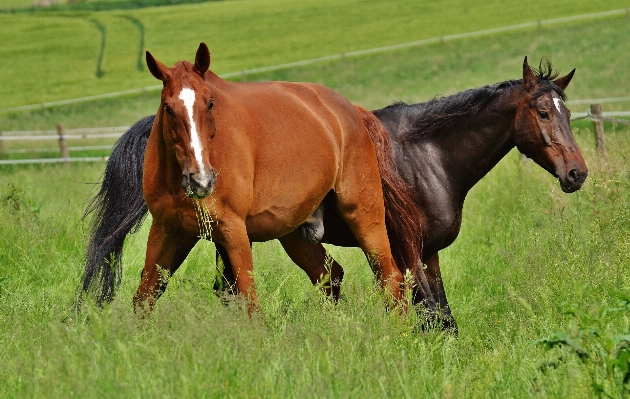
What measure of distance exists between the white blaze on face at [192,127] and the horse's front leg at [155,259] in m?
0.73

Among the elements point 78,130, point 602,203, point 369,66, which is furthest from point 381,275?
point 369,66

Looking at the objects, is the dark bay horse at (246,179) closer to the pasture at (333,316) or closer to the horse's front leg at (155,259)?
the horse's front leg at (155,259)

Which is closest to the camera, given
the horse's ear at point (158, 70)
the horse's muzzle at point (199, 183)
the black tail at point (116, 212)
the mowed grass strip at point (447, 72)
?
the horse's muzzle at point (199, 183)

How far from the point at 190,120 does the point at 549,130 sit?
3.11m

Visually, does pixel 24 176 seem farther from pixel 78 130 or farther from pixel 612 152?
pixel 78 130

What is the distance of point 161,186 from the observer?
5.24 metres

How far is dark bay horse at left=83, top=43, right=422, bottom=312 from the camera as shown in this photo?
506 cm

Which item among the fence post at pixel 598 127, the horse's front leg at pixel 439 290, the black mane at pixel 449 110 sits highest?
the black mane at pixel 449 110

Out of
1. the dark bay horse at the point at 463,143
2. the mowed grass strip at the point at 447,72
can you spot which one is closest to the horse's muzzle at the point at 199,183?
the dark bay horse at the point at 463,143

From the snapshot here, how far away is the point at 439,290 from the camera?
7152 millimetres

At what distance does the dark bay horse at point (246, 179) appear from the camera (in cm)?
506

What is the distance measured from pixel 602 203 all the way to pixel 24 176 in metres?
10.2

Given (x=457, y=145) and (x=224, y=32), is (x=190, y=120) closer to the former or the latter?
(x=457, y=145)

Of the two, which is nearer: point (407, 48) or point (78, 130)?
point (78, 130)
